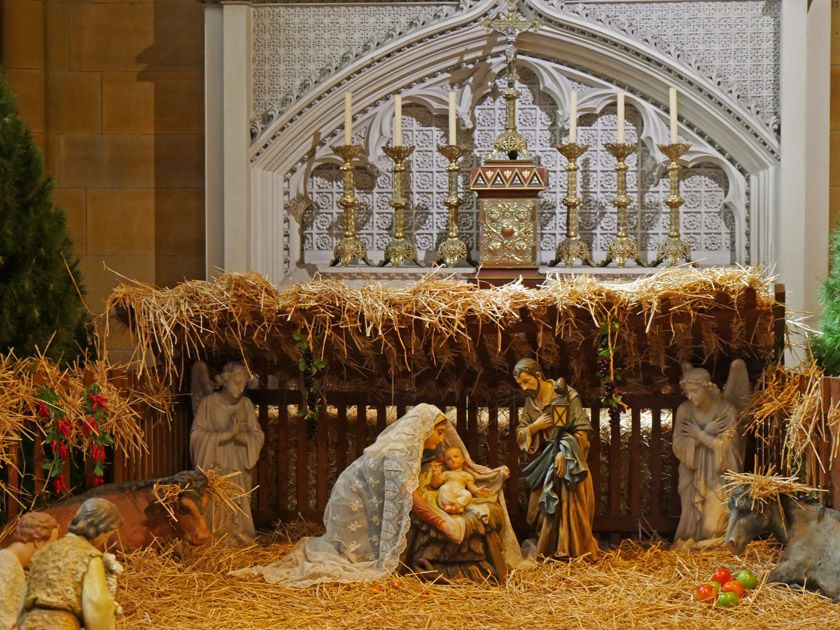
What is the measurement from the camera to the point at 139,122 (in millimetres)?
7516

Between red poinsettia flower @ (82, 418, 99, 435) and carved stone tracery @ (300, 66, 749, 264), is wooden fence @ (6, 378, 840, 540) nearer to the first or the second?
red poinsettia flower @ (82, 418, 99, 435)

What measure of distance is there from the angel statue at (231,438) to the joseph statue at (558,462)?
55.5 inches

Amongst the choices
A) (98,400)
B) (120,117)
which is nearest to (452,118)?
(120,117)

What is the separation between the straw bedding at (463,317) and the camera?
15.6ft

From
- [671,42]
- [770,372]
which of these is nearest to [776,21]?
[671,42]

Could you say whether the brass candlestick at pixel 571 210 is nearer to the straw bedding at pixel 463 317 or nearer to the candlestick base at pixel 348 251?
the candlestick base at pixel 348 251

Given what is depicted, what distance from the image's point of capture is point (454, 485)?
4.70 meters

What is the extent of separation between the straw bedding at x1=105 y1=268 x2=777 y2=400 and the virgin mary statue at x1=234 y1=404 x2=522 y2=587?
1.48 feet

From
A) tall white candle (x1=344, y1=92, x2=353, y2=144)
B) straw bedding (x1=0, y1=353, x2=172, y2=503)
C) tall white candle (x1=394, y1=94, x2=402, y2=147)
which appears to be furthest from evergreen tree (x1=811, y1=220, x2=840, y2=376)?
straw bedding (x1=0, y1=353, x2=172, y2=503)

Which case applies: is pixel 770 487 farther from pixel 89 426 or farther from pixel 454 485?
pixel 89 426

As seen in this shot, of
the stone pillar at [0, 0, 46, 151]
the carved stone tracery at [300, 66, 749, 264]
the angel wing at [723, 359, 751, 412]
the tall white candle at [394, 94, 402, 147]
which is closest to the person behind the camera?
the angel wing at [723, 359, 751, 412]

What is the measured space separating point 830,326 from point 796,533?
194 centimetres

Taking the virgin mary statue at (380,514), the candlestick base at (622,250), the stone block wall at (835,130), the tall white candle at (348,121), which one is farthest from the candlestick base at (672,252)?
the virgin mary statue at (380,514)

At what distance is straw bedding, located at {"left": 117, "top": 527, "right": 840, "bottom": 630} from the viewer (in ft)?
13.5
